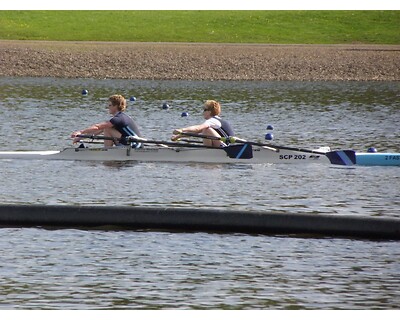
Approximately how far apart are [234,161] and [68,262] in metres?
10.5

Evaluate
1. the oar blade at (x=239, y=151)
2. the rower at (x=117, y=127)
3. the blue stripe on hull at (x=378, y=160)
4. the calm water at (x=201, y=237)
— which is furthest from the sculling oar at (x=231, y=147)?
the blue stripe on hull at (x=378, y=160)

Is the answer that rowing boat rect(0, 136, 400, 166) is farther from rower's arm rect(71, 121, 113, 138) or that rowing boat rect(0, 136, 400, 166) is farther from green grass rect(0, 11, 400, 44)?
green grass rect(0, 11, 400, 44)

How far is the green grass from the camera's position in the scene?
73812mm

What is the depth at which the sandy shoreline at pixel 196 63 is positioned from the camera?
187ft

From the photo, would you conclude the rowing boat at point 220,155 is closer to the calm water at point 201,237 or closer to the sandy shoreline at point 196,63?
the calm water at point 201,237

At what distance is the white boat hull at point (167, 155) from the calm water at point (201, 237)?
12.2 inches

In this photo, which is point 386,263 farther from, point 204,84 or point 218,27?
point 218,27

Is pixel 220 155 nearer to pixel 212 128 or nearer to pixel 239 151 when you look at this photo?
pixel 239 151

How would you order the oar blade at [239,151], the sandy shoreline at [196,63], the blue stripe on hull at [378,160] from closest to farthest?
the blue stripe on hull at [378,160], the oar blade at [239,151], the sandy shoreline at [196,63]

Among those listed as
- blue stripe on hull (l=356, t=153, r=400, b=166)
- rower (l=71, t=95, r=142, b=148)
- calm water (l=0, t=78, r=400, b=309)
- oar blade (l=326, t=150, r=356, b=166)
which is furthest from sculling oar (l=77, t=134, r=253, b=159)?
blue stripe on hull (l=356, t=153, r=400, b=166)

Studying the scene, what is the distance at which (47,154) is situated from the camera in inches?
1020

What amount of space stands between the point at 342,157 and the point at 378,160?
772 millimetres

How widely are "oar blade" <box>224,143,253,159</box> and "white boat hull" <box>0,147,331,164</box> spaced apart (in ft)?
0.24

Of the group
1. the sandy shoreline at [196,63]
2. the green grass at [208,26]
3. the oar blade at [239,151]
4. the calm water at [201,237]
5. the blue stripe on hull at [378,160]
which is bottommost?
the calm water at [201,237]
